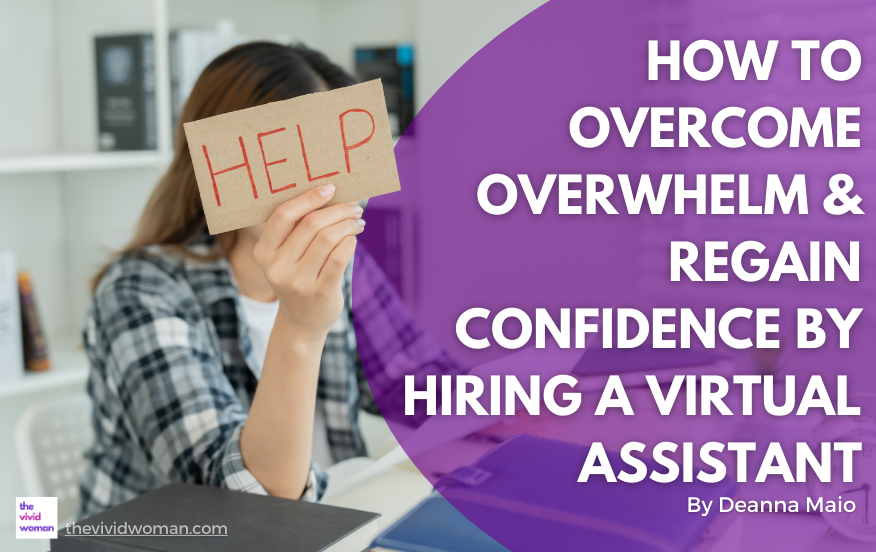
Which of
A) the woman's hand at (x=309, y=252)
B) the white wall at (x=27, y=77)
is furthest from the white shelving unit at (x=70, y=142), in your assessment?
the woman's hand at (x=309, y=252)

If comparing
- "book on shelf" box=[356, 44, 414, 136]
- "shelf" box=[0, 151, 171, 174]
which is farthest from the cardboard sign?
"book on shelf" box=[356, 44, 414, 136]

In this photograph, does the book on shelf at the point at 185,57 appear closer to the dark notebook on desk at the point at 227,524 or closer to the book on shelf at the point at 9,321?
the book on shelf at the point at 9,321

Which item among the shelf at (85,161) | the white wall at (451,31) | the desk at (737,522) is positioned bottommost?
the desk at (737,522)

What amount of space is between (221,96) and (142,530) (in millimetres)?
650

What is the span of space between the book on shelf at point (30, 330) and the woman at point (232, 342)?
0.56 metres

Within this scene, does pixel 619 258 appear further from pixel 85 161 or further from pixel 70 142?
pixel 70 142

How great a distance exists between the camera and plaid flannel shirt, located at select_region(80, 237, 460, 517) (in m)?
0.92

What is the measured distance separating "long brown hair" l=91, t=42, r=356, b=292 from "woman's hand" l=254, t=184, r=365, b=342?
430 millimetres

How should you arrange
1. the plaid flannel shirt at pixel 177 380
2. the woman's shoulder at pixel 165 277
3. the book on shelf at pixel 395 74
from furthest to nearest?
the book on shelf at pixel 395 74 → the woman's shoulder at pixel 165 277 → the plaid flannel shirt at pixel 177 380

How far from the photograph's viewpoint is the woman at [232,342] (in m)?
0.74

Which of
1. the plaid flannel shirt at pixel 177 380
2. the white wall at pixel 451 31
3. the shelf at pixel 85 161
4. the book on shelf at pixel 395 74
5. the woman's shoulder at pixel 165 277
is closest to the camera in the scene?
the plaid flannel shirt at pixel 177 380

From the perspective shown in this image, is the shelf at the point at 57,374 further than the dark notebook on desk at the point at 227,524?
Yes

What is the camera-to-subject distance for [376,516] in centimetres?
67

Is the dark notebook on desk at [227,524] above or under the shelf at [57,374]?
above
